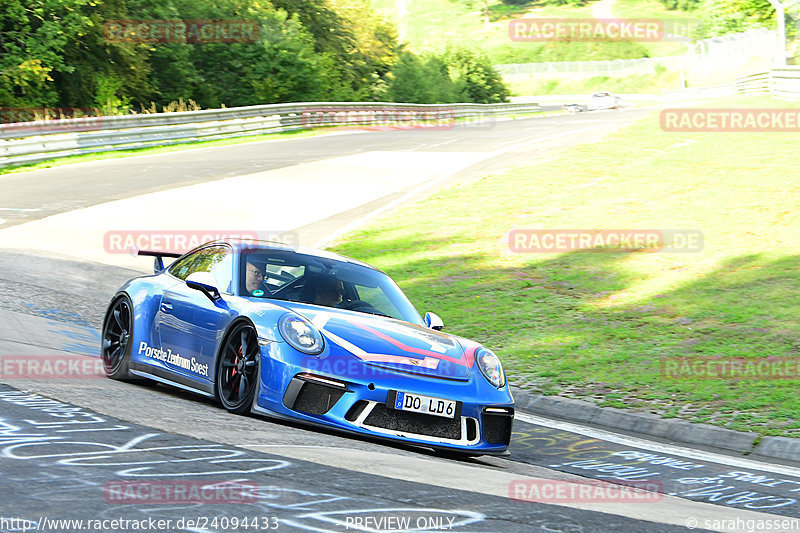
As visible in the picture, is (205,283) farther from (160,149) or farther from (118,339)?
(160,149)

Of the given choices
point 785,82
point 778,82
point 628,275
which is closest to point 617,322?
point 628,275

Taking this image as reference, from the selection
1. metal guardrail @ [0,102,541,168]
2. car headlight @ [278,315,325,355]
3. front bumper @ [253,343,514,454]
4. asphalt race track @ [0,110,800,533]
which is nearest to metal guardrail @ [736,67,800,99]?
metal guardrail @ [0,102,541,168]

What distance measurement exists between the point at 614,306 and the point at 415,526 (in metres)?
8.80

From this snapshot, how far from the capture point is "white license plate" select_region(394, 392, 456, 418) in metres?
6.27

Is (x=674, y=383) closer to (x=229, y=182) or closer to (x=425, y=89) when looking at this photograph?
(x=229, y=182)

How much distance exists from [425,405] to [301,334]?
0.96m

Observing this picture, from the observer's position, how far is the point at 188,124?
31641 mm

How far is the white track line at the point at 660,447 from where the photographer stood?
275 inches

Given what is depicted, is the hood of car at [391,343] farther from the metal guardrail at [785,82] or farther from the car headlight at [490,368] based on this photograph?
the metal guardrail at [785,82]

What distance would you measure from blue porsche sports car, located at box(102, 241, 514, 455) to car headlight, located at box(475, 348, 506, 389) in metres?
0.01

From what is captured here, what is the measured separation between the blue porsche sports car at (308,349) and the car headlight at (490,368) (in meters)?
0.01

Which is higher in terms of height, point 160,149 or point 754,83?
point 754,83

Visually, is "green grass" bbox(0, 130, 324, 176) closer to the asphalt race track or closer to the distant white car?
the asphalt race track

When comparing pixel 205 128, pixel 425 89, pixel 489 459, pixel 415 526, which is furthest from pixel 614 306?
pixel 425 89
